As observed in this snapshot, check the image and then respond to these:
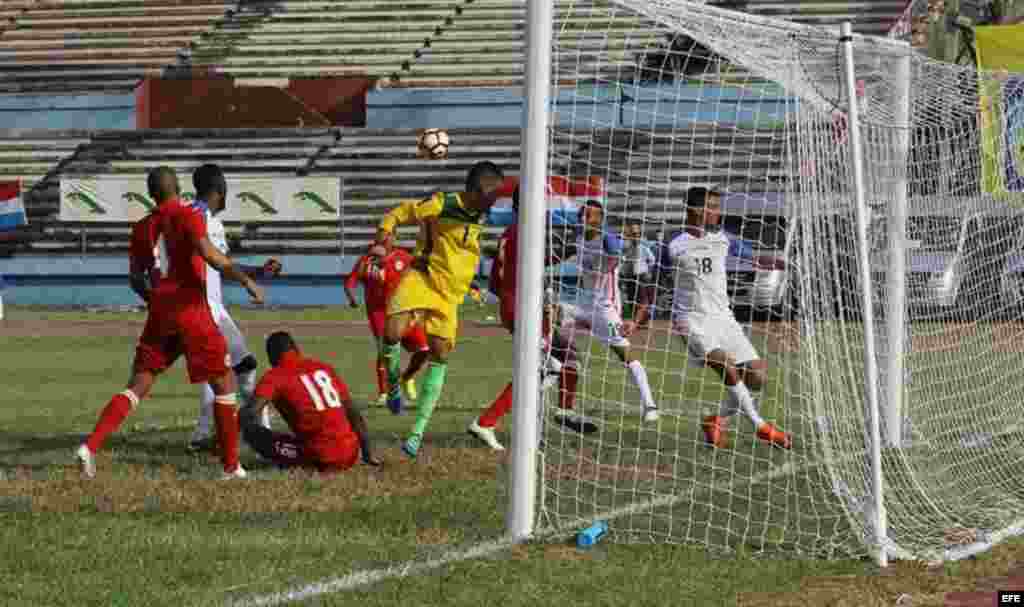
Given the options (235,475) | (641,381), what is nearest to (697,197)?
(641,381)

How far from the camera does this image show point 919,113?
35.9ft

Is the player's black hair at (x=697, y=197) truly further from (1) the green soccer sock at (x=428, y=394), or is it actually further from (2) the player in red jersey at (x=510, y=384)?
(1) the green soccer sock at (x=428, y=394)

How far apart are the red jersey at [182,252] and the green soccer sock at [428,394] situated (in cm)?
172

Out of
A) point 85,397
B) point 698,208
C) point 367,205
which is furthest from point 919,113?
point 367,205

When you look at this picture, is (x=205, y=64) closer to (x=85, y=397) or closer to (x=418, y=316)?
(x=85, y=397)

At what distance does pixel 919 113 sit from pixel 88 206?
93.2ft

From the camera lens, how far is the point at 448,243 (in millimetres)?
12305

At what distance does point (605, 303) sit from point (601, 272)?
3.73 ft

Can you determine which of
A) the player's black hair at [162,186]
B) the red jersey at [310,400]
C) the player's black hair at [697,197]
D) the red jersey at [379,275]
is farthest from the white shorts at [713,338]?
the red jersey at [379,275]

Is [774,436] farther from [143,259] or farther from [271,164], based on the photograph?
[271,164]

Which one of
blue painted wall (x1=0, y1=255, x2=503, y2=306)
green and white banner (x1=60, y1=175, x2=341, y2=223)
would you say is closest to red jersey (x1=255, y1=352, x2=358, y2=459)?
blue painted wall (x1=0, y1=255, x2=503, y2=306)

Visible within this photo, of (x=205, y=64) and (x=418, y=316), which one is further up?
(x=205, y=64)

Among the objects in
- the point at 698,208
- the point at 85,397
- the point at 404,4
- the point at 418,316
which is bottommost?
the point at 85,397

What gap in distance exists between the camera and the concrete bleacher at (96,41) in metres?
41.6
